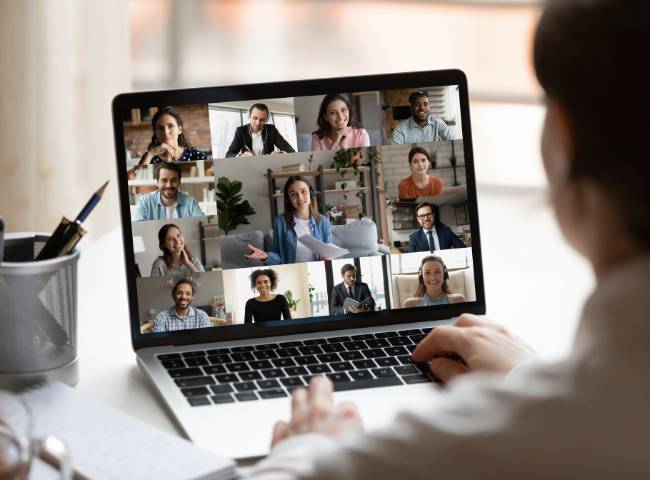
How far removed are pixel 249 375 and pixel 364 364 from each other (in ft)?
0.42

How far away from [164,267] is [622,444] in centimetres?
67

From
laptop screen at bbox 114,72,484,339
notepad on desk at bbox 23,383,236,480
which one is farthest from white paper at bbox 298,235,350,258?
notepad on desk at bbox 23,383,236,480

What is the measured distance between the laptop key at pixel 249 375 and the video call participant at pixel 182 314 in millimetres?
116

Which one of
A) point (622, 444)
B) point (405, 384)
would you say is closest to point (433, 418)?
point (622, 444)

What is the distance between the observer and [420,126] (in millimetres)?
1111

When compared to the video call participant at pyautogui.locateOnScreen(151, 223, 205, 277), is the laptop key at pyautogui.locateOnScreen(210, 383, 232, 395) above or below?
below

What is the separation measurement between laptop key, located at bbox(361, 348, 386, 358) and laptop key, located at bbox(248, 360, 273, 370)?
11cm

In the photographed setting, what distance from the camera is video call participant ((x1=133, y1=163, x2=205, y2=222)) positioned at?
41.8 inches

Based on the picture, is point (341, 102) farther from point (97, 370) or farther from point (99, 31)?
point (99, 31)

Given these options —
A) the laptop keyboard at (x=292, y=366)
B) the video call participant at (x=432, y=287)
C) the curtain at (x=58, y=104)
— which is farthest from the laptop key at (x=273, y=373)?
the curtain at (x=58, y=104)

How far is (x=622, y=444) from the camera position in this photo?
1.68 feet

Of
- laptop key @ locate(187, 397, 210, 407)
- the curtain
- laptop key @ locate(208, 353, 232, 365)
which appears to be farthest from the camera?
the curtain

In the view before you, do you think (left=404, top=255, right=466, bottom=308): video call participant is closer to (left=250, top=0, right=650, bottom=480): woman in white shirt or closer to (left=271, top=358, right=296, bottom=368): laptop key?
(left=271, top=358, right=296, bottom=368): laptop key

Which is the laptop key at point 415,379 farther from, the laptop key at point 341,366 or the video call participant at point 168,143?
the video call participant at point 168,143
